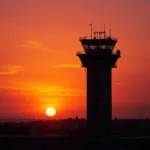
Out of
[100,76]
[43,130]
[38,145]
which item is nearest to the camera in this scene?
[100,76]

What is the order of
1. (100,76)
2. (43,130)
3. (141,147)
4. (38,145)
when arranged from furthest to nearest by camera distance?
(43,130)
(38,145)
(141,147)
(100,76)

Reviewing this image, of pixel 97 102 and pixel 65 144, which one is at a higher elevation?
pixel 97 102

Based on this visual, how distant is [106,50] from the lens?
98.8 m

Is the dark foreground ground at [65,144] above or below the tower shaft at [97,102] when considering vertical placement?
below

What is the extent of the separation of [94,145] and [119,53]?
16.7m

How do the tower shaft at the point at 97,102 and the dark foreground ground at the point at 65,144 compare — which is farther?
the dark foreground ground at the point at 65,144

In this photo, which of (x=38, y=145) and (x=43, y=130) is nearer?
(x=38, y=145)

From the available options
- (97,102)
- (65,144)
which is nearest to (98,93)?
(97,102)

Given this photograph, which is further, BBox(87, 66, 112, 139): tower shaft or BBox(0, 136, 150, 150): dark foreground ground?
BBox(0, 136, 150, 150): dark foreground ground

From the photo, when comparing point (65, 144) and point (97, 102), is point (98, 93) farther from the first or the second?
point (65, 144)

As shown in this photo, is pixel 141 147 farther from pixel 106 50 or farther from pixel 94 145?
pixel 106 50

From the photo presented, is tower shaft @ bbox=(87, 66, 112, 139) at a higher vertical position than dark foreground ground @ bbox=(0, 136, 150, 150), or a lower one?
higher

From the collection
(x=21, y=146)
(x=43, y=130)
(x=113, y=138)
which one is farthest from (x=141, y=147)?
(x=43, y=130)

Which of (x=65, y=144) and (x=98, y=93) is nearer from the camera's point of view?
(x=98, y=93)
